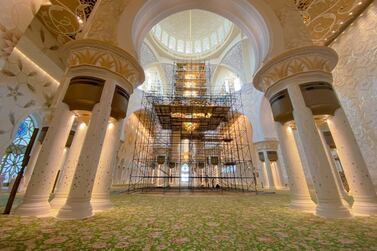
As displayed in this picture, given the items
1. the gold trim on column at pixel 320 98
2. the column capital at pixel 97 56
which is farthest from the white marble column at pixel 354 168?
the column capital at pixel 97 56

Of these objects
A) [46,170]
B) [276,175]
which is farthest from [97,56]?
[276,175]

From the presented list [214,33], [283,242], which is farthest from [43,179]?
[214,33]

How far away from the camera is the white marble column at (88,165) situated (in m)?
2.69

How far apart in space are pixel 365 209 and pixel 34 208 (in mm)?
6005

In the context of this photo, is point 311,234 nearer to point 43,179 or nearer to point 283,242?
point 283,242

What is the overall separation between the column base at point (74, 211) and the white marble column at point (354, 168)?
5038mm

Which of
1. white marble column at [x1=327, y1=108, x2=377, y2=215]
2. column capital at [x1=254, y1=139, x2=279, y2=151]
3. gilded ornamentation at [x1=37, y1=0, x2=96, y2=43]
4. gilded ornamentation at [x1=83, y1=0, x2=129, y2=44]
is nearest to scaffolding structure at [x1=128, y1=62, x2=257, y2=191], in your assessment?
column capital at [x1=254, y1=139, x2=279, y2=151]

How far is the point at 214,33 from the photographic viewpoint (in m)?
19.7

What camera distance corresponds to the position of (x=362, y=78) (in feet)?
22.6

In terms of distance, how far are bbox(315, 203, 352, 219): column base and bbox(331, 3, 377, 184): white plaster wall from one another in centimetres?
625

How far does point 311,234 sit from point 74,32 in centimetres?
869

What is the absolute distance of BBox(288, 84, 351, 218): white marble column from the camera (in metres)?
2.83

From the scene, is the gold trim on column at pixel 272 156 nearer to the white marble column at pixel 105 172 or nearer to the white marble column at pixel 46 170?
the white marble column at pixel 105 172

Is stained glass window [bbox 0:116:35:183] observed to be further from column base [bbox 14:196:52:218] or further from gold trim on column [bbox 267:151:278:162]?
gold trim on column [bbox 267:151:278:162]
